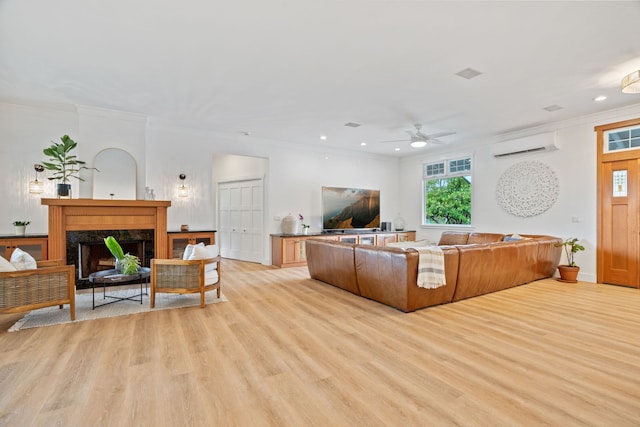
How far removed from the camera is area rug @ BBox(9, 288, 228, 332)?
347cm

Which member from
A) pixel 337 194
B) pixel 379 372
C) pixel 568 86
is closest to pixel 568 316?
pixel 379 372

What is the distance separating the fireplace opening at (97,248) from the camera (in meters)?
4.88

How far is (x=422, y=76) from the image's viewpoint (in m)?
3.93

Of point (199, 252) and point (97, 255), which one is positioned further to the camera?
point (97, 255)

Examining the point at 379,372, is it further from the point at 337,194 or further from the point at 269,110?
the point at 337,194

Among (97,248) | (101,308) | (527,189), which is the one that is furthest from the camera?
(527,189)

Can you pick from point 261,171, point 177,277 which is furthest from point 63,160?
point 261,171

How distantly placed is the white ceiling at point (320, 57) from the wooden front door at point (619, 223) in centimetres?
116

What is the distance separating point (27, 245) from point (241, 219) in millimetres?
4195

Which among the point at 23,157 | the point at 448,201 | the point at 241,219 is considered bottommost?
the point at 241,219

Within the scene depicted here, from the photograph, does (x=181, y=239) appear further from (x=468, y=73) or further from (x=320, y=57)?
(x=468, y=73)

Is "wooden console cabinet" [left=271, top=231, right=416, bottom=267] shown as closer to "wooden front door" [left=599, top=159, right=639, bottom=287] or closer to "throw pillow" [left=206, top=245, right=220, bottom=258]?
"throw pillow" [left=206, top=245, right=220, bottom=258]

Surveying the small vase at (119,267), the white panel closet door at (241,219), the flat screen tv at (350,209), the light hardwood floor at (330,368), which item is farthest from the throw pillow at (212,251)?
the flat screen tv at (350,209)

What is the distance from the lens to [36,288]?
10.9ft
